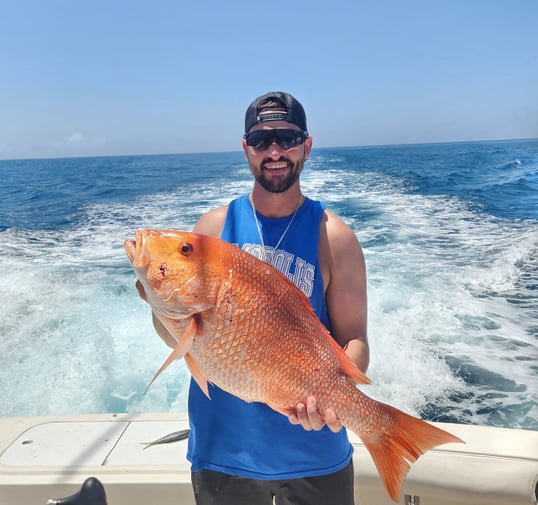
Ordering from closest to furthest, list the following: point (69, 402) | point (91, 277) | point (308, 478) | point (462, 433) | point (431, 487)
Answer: point (308, 478) → point (431, 487) → point (462, 433) → point (69, 402) → point (91, 277)

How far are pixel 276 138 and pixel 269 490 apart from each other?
145 centimetres

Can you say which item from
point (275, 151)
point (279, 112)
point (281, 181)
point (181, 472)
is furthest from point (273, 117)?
point (181, 472)

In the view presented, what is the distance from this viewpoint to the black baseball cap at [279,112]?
1985 millimetres

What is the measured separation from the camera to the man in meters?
1.86

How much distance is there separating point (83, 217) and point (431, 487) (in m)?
13.7

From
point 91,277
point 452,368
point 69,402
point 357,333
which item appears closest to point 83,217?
point 91,277

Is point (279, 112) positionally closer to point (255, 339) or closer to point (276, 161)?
point (276, 161)

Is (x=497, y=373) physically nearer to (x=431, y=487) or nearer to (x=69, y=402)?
(x=431, y=487)

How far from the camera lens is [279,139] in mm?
1978

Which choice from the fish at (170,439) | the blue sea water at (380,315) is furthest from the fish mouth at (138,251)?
the blue sea water at (380,315)

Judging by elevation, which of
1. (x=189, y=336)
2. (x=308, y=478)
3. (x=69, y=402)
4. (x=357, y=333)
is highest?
(x=189, y=336)

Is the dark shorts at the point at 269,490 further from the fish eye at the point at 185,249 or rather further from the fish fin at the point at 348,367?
the fish eye at the point at 185,249

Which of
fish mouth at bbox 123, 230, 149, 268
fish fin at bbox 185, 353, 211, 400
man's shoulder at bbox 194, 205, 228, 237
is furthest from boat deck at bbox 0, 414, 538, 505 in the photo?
fish mouth at bbox 123, 230, 149, 268

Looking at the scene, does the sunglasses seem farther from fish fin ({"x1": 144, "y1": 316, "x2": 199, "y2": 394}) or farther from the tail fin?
the tail fin
